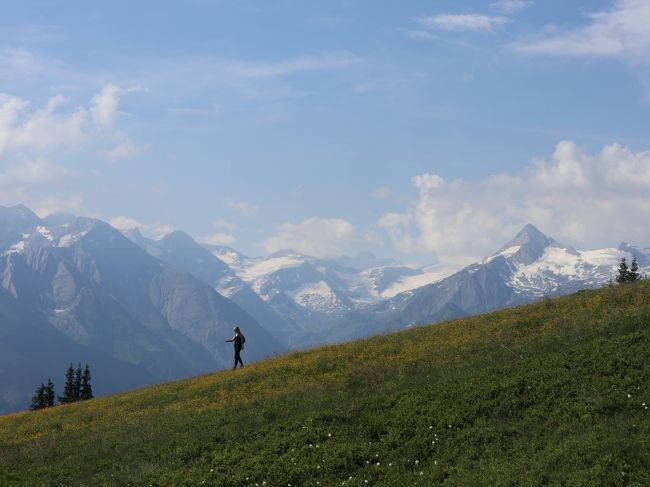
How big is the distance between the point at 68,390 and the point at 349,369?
265 ft

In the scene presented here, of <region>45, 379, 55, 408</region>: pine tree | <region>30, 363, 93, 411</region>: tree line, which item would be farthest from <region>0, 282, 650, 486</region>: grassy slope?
<region>45, 379, 55, 408</region>: pine tree

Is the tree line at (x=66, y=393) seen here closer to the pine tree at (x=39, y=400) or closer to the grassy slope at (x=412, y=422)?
the pine tree at (x=39, y=400)

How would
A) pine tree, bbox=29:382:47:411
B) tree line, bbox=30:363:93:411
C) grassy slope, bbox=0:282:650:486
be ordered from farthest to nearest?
tree line, bbox=30:363:93:411 < pine tree, bbox=29:382:47:411 < grassy slope, bbox=0:282:650:486

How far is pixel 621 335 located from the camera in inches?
1068

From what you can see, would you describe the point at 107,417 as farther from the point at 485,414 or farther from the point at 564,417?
the point at 564,417

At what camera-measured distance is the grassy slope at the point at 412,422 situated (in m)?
18.2

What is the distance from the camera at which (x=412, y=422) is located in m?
22.2

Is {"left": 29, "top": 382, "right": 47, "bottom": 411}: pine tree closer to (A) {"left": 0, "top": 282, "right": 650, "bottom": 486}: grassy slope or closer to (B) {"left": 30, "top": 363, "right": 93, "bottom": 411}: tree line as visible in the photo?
(B) {"left": 30, "top": 363, "right": 93, "bottom": 411}: tree line

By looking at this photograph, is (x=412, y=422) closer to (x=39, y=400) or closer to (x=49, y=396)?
(x=39, y=400)

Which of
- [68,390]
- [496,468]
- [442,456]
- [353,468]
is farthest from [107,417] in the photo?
[68,390]

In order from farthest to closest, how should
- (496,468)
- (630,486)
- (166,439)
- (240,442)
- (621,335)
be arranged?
(621,335) < (166,439) < (240,442) < (496,468) < (630,486)

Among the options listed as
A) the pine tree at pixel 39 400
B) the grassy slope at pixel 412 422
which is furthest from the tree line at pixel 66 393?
the grassy slope at pixel 412 422

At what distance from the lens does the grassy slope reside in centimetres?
1823

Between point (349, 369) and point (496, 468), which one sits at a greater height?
point (349, 369)
